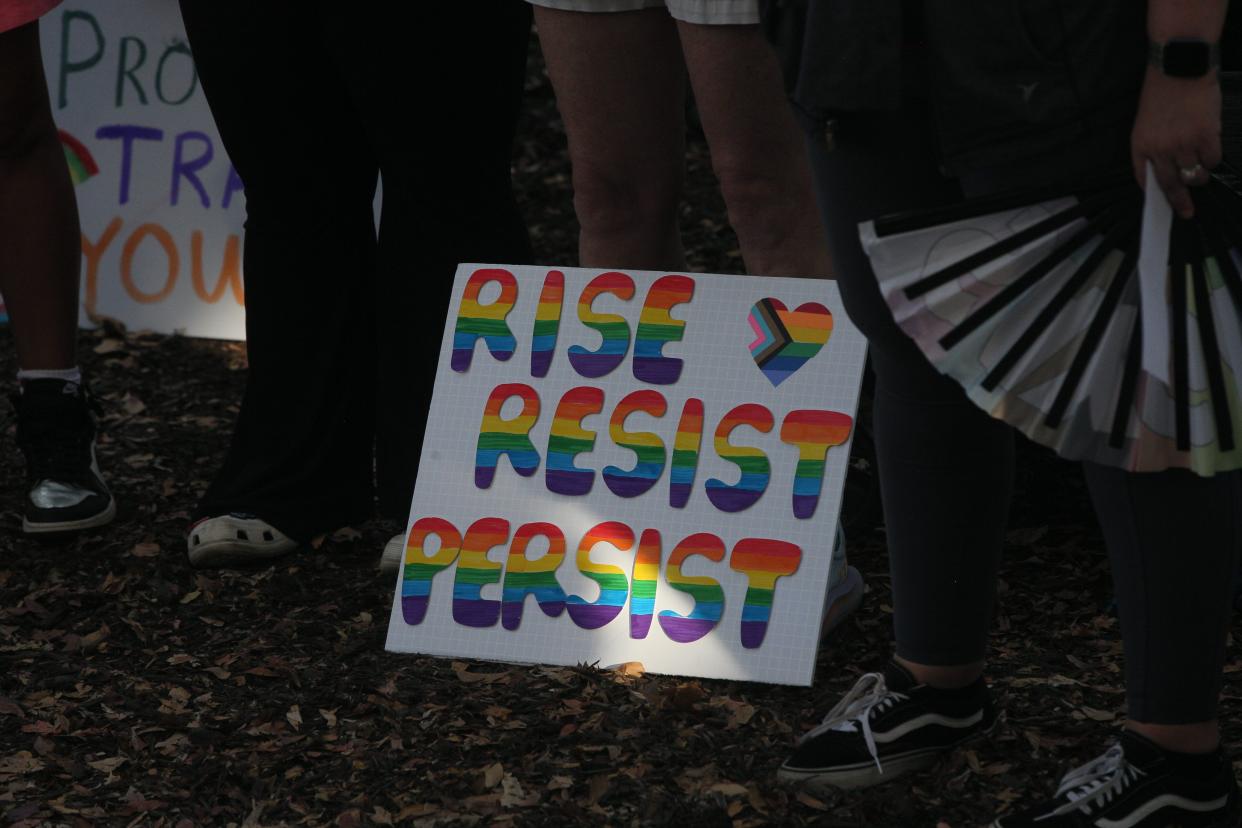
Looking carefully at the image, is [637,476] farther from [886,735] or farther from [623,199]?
[886,735]

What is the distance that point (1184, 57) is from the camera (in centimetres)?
115

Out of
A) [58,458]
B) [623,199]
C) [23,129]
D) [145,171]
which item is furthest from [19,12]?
[145,171]

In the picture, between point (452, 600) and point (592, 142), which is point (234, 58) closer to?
point (592, 142)

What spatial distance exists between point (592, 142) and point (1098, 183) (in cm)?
84

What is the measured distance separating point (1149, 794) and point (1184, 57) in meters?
0.65

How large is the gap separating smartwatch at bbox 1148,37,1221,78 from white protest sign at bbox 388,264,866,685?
76 cm

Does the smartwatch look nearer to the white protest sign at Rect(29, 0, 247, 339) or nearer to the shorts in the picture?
the shorts

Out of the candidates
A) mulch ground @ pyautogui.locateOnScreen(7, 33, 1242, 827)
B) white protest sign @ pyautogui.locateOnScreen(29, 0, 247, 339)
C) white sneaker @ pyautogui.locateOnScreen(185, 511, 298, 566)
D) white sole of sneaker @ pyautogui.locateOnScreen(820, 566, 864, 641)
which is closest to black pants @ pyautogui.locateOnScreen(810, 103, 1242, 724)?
mulch ground @ pyautogui.locateOnScreen(7, 33, 1242, 827)

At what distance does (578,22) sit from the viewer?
184 centimetres

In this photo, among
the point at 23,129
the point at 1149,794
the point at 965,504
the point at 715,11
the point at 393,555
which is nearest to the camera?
the point at 1149,794

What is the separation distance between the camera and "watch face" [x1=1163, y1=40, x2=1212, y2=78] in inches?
45.3

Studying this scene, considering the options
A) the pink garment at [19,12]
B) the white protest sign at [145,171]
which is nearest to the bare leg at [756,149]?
the pink garment at [19,12]

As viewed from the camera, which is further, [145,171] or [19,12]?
[145,171]

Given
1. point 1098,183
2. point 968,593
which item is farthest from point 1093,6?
point 968,593
